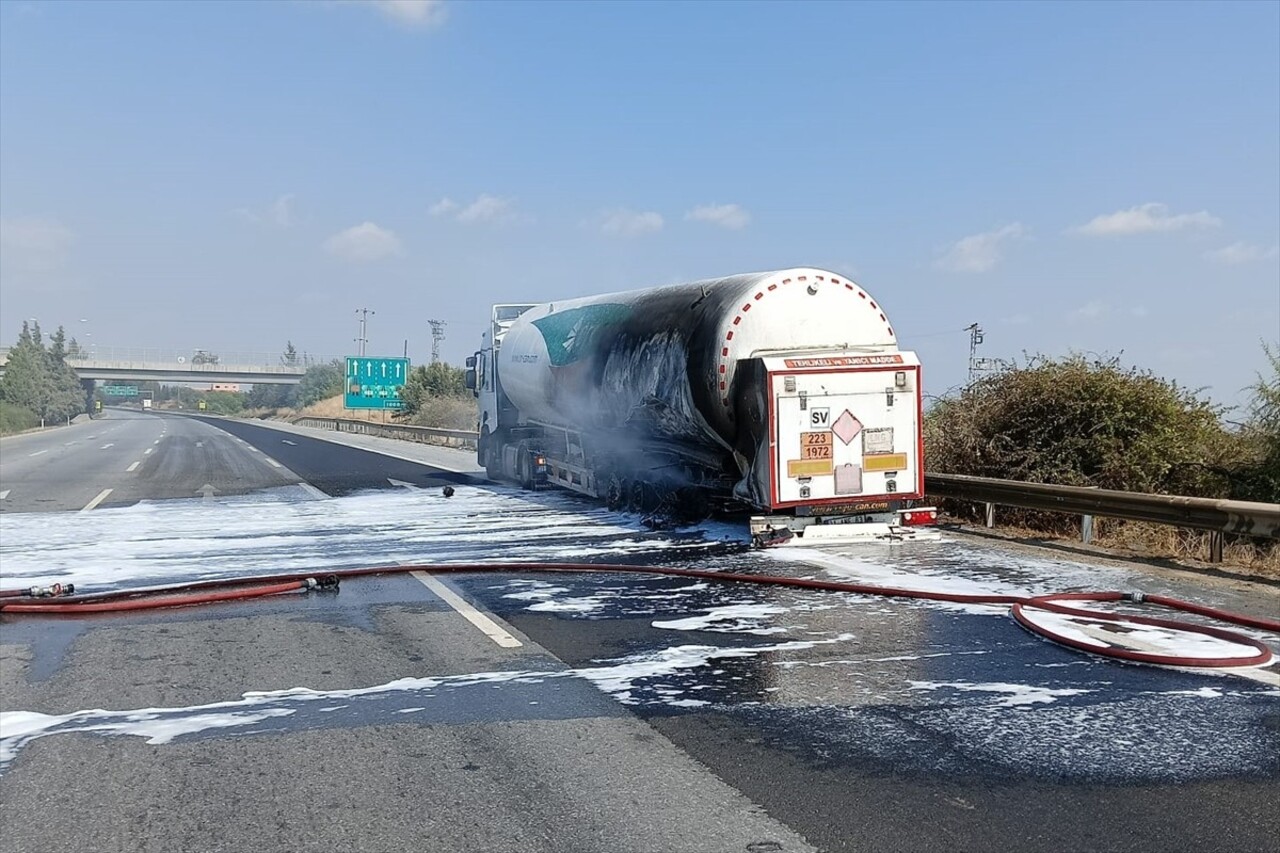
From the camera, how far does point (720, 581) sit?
9.98m

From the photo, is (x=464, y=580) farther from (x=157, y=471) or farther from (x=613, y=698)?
(x=157, y=471)

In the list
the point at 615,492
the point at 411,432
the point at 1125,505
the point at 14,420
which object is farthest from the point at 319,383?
the point at 1125,505

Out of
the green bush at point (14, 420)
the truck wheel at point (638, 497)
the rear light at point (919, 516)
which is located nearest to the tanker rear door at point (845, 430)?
the rear light at point (919, 516)

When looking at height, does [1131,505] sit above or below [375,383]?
below

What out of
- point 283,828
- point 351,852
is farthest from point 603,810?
point 283,828

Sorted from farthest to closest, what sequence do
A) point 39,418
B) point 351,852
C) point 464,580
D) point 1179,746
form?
point 39,418, point 464,580, point 1179,746, point 351,852

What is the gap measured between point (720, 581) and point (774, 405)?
95.5 inches

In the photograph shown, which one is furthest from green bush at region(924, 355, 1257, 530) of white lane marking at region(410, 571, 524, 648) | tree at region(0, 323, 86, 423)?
tree at region(0, 323, 86, 423)

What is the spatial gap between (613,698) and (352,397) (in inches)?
2333

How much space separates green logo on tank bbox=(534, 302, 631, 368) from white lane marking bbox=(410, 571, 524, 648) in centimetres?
610

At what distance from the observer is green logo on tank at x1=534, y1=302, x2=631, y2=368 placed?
1600 cm

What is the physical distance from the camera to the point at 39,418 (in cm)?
8675

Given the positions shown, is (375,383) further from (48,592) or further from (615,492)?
(48,592)

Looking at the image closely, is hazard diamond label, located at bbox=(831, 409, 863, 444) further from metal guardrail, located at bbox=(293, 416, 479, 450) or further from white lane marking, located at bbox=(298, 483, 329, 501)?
metal guardrail, located at bbox=(293, 416, 479, 450)
